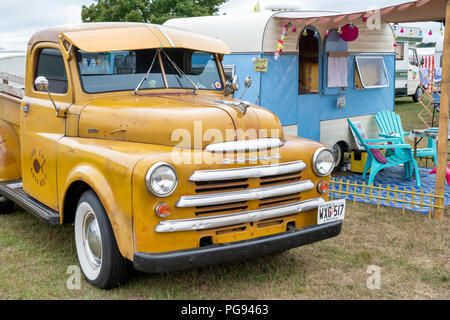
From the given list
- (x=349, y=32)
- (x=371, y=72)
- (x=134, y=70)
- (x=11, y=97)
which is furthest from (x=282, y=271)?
(x=371, y=72)

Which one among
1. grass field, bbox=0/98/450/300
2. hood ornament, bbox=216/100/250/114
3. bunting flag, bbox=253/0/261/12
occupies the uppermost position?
bunting flag, bbox=253/0/261/12

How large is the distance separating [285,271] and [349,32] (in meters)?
5.02

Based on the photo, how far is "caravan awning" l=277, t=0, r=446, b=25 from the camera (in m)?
6.23

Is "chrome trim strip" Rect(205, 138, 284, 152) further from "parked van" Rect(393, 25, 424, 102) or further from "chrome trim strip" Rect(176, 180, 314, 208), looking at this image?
"parked van" Rect(393, 25, 424, 102)

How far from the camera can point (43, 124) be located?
15.3 feet

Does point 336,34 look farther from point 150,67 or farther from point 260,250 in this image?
point 260,250

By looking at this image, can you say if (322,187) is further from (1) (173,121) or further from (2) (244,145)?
(1) (173,121)

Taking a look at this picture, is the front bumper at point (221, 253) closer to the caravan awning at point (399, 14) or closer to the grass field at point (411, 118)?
the caravan awning at point (399, 14)

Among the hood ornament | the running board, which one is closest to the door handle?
the running board

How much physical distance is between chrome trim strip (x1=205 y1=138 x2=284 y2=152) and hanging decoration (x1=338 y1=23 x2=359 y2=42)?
4732 millimetres

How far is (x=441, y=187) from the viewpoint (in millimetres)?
5879

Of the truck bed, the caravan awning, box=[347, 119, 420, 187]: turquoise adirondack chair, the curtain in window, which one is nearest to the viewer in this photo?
the truck bed
